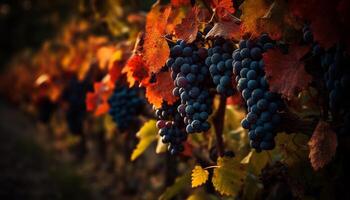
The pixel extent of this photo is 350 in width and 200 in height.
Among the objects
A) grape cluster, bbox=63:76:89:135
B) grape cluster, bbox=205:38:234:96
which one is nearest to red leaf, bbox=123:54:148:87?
grape cluster, bbox=205:38:234:96

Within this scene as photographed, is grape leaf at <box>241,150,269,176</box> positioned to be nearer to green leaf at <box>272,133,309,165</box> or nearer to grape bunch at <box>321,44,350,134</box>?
green leaf at <box>272,133,309,165</box>

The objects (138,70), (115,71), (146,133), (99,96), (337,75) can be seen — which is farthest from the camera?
(99,96)

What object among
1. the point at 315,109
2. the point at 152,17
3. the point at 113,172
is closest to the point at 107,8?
the point at 152,17

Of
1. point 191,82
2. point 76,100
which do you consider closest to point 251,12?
point 191,82

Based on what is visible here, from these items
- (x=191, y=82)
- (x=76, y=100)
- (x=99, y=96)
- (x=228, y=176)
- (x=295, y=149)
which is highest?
(x=191, y=82)

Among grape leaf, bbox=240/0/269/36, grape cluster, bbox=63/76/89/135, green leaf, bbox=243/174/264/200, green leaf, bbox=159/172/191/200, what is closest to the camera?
grape leaf, bbox=240/0/269/36

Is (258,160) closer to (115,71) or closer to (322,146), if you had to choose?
(322,146)

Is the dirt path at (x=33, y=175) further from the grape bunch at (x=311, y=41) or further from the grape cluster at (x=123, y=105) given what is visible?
the grape bunch at (x=311, y=41)
